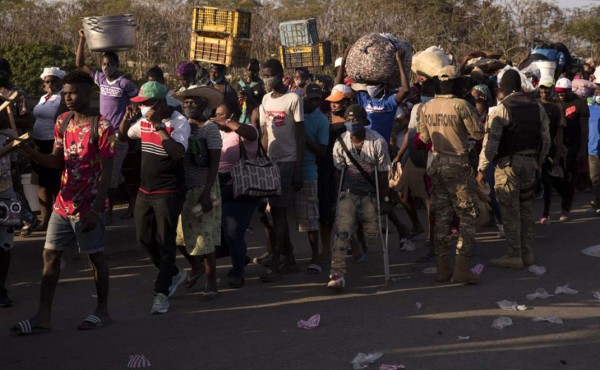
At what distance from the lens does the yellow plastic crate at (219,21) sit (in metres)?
14.6

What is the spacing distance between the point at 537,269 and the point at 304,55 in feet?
25.5

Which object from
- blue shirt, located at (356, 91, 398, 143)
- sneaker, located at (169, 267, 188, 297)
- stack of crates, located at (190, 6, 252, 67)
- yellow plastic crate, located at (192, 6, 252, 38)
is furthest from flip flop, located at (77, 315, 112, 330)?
yellow plastic crate, located at (192, 6, 252, 38)

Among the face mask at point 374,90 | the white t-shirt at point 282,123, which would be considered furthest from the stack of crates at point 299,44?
the white t-shirt at point 282,123

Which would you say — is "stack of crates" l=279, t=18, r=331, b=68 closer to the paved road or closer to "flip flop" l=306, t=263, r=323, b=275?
the paved road

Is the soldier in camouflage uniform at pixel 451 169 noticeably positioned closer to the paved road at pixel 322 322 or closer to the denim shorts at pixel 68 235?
the paved road at pixel 322 322

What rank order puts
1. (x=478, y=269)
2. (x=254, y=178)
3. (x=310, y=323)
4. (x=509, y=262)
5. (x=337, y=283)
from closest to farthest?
(x=310, y=323)
(x=337, y=283)
(x=254, y=178)
(x=478, y=269)
(x=509, y=262)

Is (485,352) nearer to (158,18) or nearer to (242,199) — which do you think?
(242,199)

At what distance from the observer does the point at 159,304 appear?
8234 millimetres

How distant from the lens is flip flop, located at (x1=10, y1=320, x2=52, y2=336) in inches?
295

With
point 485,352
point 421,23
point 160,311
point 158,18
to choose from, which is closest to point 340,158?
point 160,311

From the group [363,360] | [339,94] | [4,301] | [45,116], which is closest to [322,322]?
[363,360]

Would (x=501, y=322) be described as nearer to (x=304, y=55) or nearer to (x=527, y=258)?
(x=527, y=258)

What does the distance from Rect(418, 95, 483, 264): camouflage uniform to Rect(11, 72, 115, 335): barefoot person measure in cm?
322

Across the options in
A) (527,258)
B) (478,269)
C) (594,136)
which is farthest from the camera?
(594,136)
